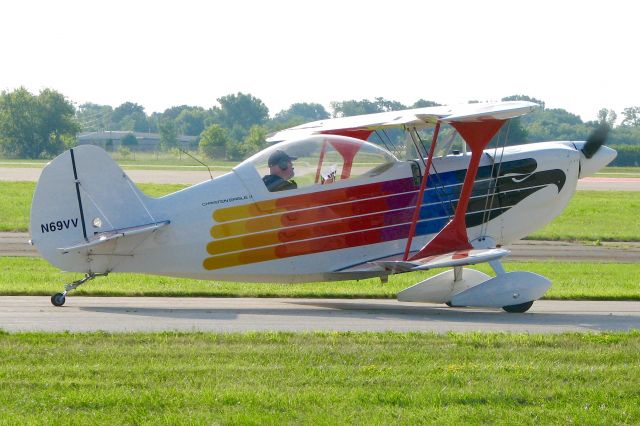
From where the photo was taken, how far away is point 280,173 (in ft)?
44.3

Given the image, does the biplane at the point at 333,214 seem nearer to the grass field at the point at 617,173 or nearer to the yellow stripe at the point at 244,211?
the yellow stripe at the point at 244,211

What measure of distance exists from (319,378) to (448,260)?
15.6 feet

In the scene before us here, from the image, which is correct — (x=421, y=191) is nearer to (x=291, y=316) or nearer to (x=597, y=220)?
(x=291, y=316)

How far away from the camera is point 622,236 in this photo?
27.9 metres

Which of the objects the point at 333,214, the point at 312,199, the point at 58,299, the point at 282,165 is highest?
the point at 282,165

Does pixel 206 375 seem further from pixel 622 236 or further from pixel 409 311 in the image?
pixel 622 236

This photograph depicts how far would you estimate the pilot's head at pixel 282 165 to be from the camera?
44.3 ft

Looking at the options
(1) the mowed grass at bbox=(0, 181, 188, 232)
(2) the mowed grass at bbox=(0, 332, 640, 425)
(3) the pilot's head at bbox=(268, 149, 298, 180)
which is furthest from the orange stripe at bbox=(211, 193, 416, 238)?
(1) the mowed grass at bbox=(0, 181, 188, 232)

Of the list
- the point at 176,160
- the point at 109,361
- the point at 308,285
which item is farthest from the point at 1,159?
the point at 109,361

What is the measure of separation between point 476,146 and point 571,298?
305 cm

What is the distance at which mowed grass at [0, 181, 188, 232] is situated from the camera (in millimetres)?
28047

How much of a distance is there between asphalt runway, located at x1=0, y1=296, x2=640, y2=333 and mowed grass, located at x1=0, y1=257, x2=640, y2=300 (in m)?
0.38

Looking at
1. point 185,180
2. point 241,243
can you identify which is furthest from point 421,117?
point 185,180

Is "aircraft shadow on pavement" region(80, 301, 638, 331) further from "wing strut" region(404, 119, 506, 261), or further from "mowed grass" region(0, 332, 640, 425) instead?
"mowed grass" region(0, 332, 640, 425)
